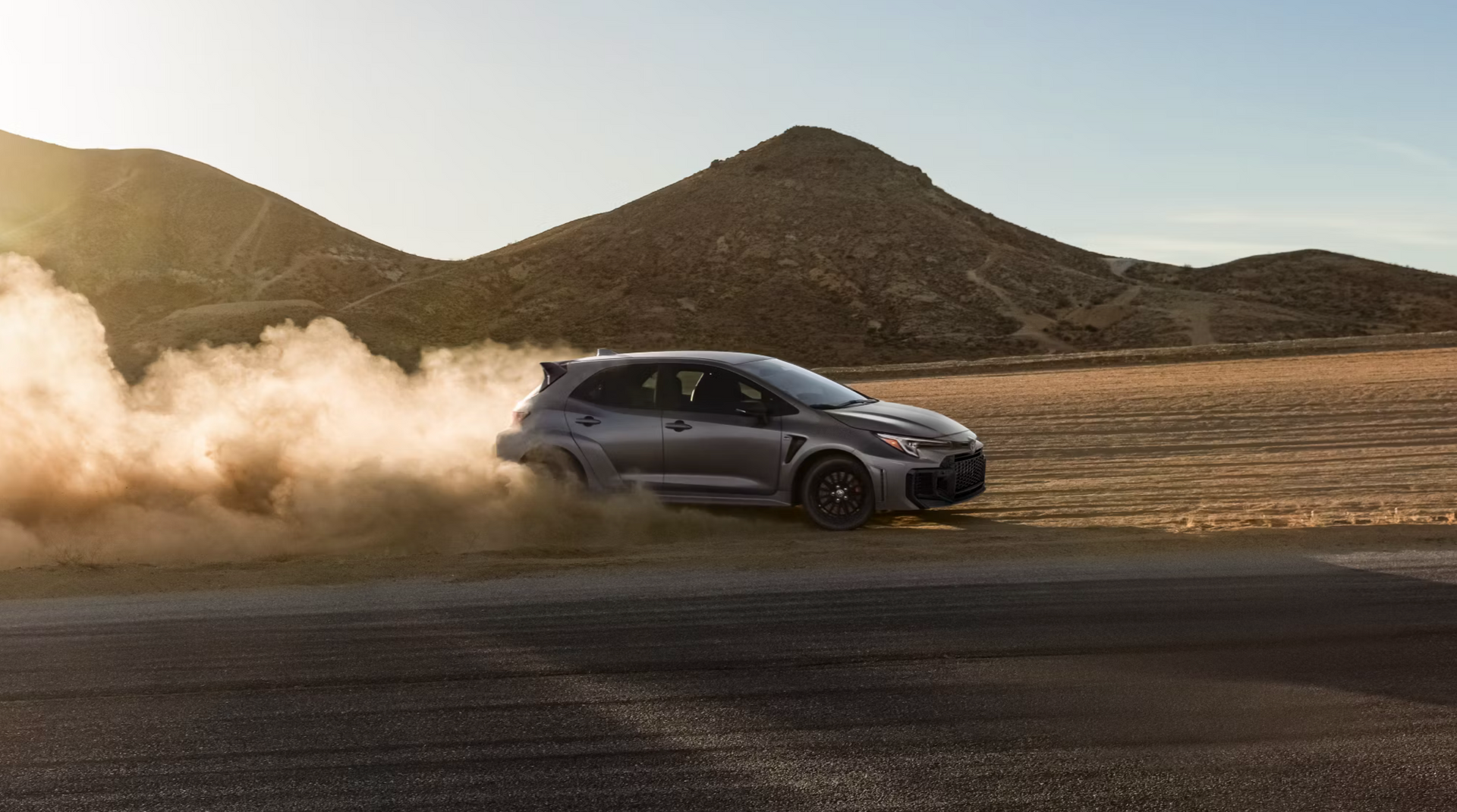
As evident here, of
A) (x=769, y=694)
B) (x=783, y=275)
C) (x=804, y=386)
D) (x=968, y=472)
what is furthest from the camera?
(x=783, y=275)

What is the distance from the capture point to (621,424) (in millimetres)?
11859

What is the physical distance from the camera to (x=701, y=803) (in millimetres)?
4805

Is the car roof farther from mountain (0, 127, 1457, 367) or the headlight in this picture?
mountain (0, 127, 1457, 367)

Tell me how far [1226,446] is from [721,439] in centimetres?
968

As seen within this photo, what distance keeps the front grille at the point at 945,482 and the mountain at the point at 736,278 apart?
166 feet

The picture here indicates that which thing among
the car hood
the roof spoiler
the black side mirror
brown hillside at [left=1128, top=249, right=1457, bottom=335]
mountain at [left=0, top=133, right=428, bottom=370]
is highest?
mountain at [left=0, top=133, right=428, bottom=370]

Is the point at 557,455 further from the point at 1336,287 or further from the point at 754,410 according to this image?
the point at 1336,287

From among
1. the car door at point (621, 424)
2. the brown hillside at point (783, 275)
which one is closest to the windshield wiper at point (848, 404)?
the car door at point (621, 424)

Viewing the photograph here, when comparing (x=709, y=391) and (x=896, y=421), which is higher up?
(x=709, y=391)

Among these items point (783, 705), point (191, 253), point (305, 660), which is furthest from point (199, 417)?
point (191, 253)

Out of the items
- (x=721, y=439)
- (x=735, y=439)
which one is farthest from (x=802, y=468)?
(x=721, y=439)

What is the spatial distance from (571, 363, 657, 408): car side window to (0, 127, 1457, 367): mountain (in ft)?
158

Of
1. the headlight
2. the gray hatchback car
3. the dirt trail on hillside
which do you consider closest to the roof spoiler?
the gray hatchback car

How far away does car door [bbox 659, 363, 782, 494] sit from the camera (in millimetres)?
11484
